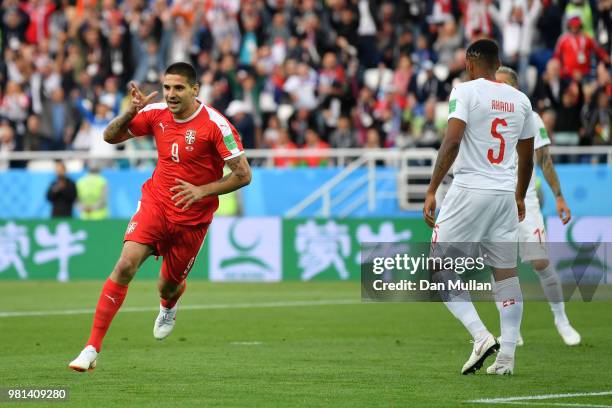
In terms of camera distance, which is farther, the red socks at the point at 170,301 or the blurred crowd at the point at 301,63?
the blurred crowd at the point at 301,63

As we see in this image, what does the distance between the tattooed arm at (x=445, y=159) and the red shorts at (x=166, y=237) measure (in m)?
2.13

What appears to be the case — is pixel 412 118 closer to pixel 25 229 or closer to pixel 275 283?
pixel 275 283

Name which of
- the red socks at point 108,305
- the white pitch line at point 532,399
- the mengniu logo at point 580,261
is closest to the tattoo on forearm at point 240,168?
the red socks at point 108,305

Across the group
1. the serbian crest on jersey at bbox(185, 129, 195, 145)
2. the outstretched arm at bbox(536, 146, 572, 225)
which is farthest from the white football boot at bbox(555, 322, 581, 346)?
the serbian crest on jersey at bbox(185, 129, 195, 145)

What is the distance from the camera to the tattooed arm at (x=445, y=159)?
387 inches

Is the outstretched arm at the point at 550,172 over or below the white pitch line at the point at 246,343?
over

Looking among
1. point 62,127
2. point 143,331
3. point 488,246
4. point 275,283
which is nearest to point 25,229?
point 62,127

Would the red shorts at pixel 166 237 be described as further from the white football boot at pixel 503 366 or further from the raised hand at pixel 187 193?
the white football boot at pixel 503 366

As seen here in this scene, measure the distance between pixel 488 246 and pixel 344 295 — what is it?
9.98 m

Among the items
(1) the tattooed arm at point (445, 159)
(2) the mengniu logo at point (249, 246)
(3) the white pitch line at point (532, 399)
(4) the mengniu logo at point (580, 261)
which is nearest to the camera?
(3) the white pitch line at point (532, 399)

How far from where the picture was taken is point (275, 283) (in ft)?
74.8

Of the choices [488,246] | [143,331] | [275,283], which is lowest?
[275,283]

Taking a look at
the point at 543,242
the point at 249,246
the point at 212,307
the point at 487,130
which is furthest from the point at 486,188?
the point at 249,246

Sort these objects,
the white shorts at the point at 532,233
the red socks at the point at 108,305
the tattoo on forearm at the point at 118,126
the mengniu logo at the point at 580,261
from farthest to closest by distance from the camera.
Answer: the mengniu logo at the point at 580,261
the white shorts at the point at 532,233
the tattoo on forearm at the point at 118,126
the red socks at the point at 108,305
